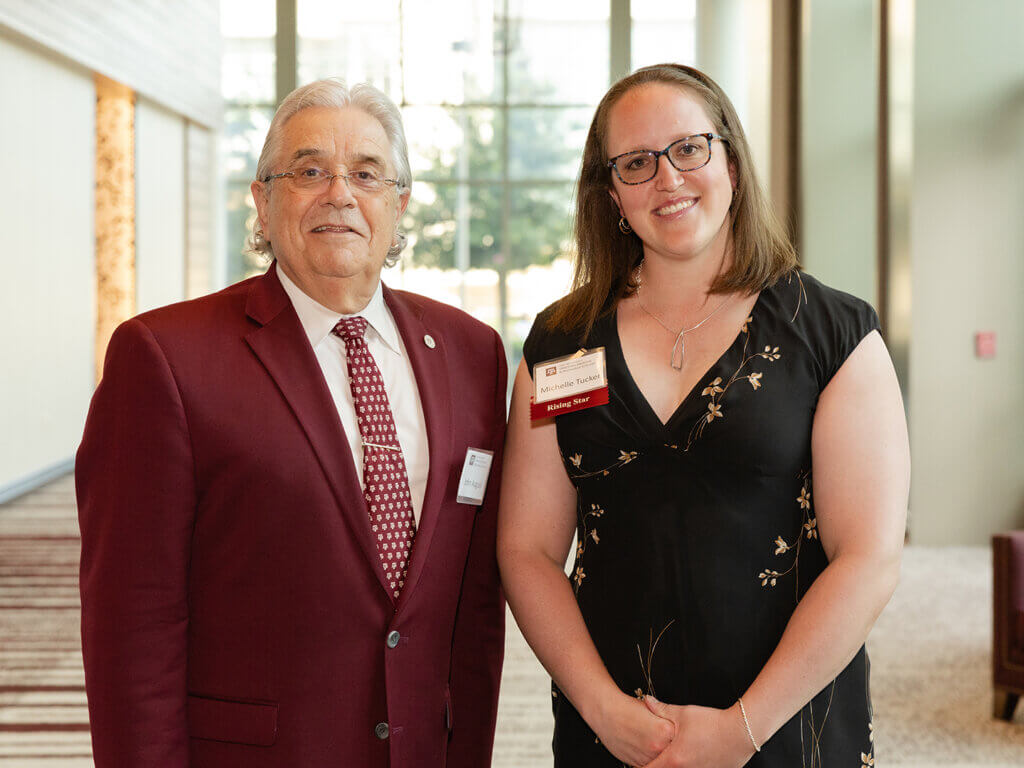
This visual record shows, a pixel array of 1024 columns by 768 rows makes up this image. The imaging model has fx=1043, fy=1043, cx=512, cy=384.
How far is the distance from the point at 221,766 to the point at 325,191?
3.14ft

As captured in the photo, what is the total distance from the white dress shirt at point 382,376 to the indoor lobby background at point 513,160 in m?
0.39

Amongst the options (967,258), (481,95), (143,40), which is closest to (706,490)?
(967,258)

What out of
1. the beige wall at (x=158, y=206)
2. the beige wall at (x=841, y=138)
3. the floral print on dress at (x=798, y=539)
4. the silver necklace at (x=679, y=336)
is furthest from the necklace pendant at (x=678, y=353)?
the beige wall at (x=158, y=206)

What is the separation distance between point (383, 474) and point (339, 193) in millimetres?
479

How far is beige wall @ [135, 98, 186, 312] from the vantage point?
11555mm

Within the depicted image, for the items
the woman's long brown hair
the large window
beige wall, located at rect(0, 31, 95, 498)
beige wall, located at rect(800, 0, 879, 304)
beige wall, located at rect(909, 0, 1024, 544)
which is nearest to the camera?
the woman's long brown hair

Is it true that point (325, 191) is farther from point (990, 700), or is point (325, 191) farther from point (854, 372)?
point (990, 700)

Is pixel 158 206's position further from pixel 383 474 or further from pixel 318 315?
pixel 383 474

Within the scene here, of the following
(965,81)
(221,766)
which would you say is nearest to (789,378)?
(221,766)

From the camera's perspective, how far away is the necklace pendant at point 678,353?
180 centimetres

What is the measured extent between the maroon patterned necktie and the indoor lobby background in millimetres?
475

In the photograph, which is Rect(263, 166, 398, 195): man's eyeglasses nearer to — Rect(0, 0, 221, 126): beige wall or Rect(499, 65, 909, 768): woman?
Rect(499, 65, 909, 768): woman

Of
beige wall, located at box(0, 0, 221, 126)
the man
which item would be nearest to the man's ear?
the man

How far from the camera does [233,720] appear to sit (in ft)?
5.48
